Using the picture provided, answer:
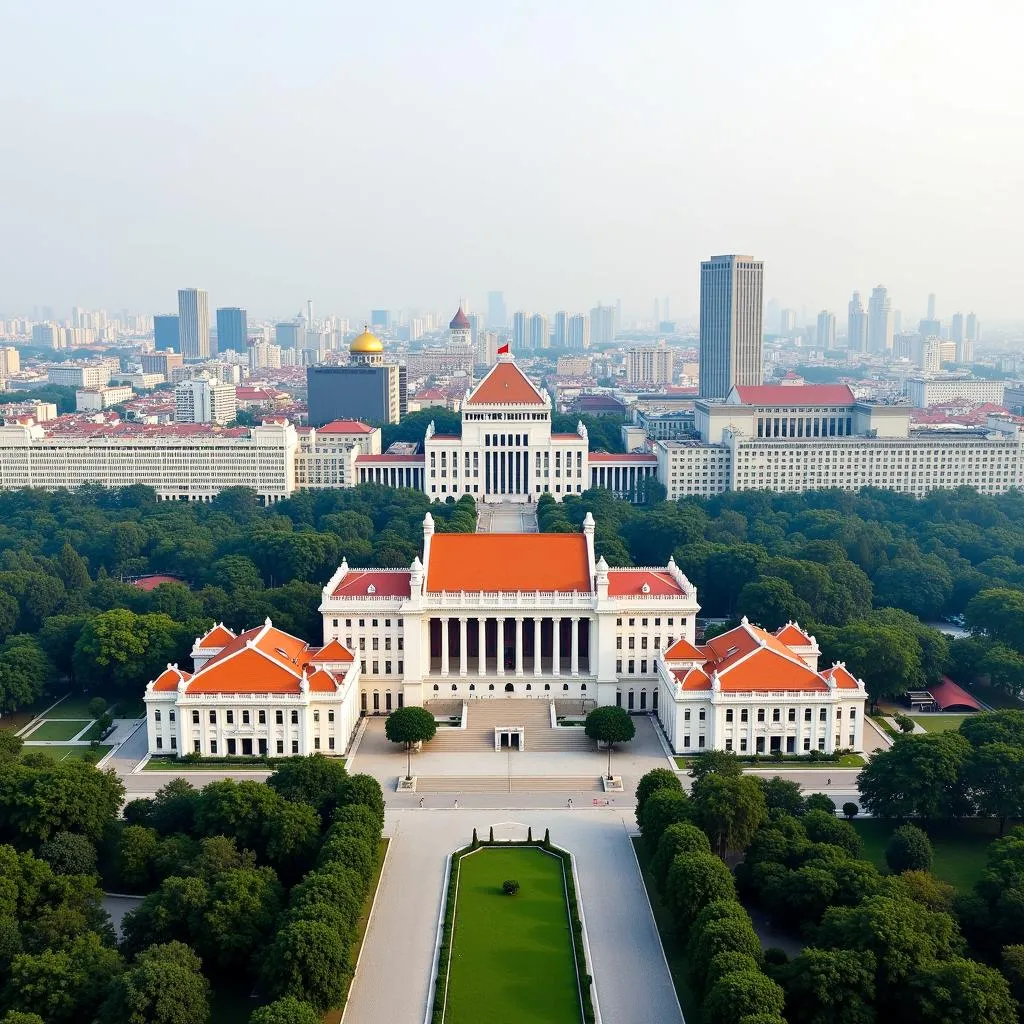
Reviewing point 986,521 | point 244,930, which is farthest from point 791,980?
point 986,521

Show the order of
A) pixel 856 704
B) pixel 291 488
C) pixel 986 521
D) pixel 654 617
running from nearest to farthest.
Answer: pixel 856 704 < pixel 654 617 < pixel 986 521 < pixel 291 488

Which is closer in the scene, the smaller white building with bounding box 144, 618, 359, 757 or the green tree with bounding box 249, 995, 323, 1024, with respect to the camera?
the green tree with bounding box 249, 995, 323, 1024

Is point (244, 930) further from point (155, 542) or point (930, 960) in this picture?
point (155, 542)

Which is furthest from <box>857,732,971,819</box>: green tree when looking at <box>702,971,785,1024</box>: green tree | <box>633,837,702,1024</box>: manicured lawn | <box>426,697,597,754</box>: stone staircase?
<box>702,971,785,1024</box>: green tree

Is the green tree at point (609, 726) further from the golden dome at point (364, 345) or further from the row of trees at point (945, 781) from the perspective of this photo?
the golden dome at point (364, 345)

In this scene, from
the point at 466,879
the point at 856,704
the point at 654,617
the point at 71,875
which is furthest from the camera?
the point at 654,617

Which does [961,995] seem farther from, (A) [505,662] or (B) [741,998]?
(A) [505,662]

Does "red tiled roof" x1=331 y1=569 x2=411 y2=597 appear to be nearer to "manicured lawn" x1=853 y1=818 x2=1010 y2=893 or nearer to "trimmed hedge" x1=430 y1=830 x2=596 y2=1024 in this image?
"trimmed hedge" x1=430 y1=830 x2=596 y2=1024
